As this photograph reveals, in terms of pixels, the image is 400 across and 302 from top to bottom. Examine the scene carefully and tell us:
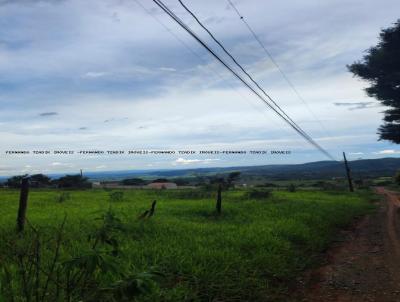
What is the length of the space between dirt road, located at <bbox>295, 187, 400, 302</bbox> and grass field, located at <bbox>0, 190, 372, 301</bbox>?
506 millimetres

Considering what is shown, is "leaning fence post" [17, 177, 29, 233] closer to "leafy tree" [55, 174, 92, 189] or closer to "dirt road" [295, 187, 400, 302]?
"dirt road" [295, 187, 400, 302]

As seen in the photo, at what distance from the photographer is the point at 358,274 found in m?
9.34

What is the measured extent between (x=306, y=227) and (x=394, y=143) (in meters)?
15.2

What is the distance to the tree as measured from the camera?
899 inches

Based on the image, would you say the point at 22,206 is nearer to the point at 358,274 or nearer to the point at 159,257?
the point at 159,257

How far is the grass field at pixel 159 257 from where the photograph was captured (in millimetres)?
4434

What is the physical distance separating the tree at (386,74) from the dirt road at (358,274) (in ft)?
38.7

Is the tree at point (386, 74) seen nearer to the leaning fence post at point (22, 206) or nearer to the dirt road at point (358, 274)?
the dirt road at point (358, 274)

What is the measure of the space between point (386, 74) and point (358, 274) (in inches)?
693

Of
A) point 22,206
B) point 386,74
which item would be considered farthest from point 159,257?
point 386,74

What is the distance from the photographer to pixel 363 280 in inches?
348

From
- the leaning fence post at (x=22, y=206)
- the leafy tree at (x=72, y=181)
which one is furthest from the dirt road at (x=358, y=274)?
the leafy tree at (x=72, y=181)

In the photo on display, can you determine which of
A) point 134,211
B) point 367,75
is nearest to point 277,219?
point 134,211

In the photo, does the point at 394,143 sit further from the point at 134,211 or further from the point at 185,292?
the point at 185,292
